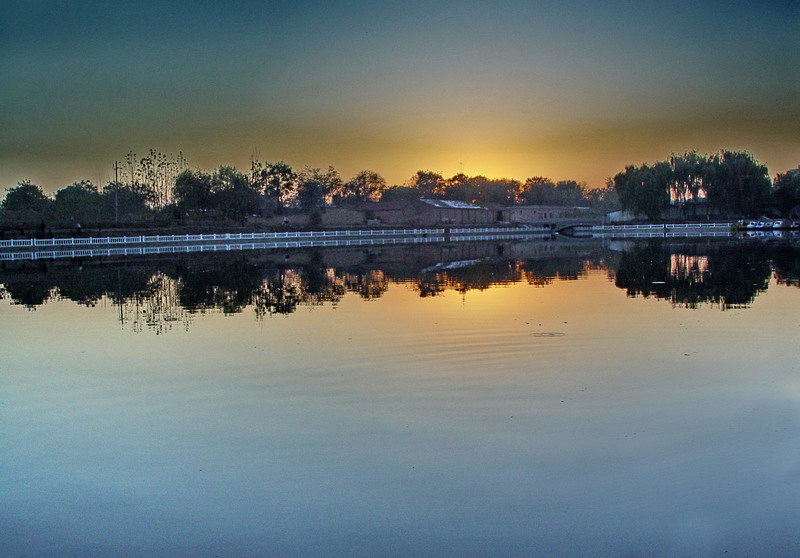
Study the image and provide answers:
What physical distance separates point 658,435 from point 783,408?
6.68 ft

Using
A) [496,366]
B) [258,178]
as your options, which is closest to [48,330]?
[496,366]

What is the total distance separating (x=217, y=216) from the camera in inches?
3556

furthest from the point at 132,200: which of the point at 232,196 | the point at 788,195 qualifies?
the point at 788,195

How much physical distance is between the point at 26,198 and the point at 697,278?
10710 centimetres

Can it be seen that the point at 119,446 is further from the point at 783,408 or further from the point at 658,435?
the point at 783,408

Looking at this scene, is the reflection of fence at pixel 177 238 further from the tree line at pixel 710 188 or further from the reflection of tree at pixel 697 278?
Result: the reflection of tree at pixel 697 278

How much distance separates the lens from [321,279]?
92.6 ft

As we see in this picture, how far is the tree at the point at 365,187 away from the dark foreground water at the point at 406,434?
404 ft

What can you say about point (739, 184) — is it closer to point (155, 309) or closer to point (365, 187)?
point (365, 187)

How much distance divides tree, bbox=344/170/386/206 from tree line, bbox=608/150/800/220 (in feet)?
180

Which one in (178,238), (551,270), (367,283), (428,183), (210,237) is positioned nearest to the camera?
(367,283)

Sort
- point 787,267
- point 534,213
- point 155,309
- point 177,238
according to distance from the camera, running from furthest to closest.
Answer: point 534,213 < point 177,238 < point 787,267 < point 155,309

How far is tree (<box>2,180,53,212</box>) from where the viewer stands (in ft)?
350

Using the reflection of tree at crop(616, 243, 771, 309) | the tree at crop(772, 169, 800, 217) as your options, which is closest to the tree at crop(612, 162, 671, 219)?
the tree at crop(772, 169, 800, 217)
